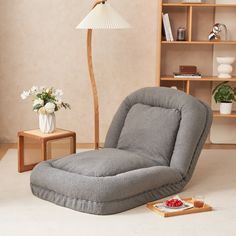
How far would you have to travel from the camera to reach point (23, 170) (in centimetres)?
488

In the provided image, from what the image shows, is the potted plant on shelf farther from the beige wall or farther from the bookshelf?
the beige wall

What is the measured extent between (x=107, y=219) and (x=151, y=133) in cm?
104

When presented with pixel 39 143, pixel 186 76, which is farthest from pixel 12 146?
pixel 186 76

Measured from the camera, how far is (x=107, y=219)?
3732mm

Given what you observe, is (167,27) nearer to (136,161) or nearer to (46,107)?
(46,107)

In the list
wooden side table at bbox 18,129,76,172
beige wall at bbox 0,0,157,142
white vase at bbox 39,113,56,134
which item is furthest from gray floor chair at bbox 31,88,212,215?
beige wall at bbox 0,0,157,142

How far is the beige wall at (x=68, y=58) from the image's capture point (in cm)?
592

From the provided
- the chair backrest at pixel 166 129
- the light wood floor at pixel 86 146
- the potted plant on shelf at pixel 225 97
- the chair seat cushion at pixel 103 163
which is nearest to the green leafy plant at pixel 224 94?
the potted plant on shelf at pixel 225 97

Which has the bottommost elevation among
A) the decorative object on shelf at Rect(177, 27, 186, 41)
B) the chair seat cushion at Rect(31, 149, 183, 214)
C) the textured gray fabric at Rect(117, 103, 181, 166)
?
the chair seat cushion at Rect(31, 149, 183, 214)

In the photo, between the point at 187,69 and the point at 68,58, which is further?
the point at 68,58

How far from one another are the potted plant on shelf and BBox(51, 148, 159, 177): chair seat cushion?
173 centimetres

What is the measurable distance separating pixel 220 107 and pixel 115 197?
2.46m

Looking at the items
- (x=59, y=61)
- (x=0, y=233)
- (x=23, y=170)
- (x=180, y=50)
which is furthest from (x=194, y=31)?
(x=0, y=233)

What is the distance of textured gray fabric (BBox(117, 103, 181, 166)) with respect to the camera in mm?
4461
